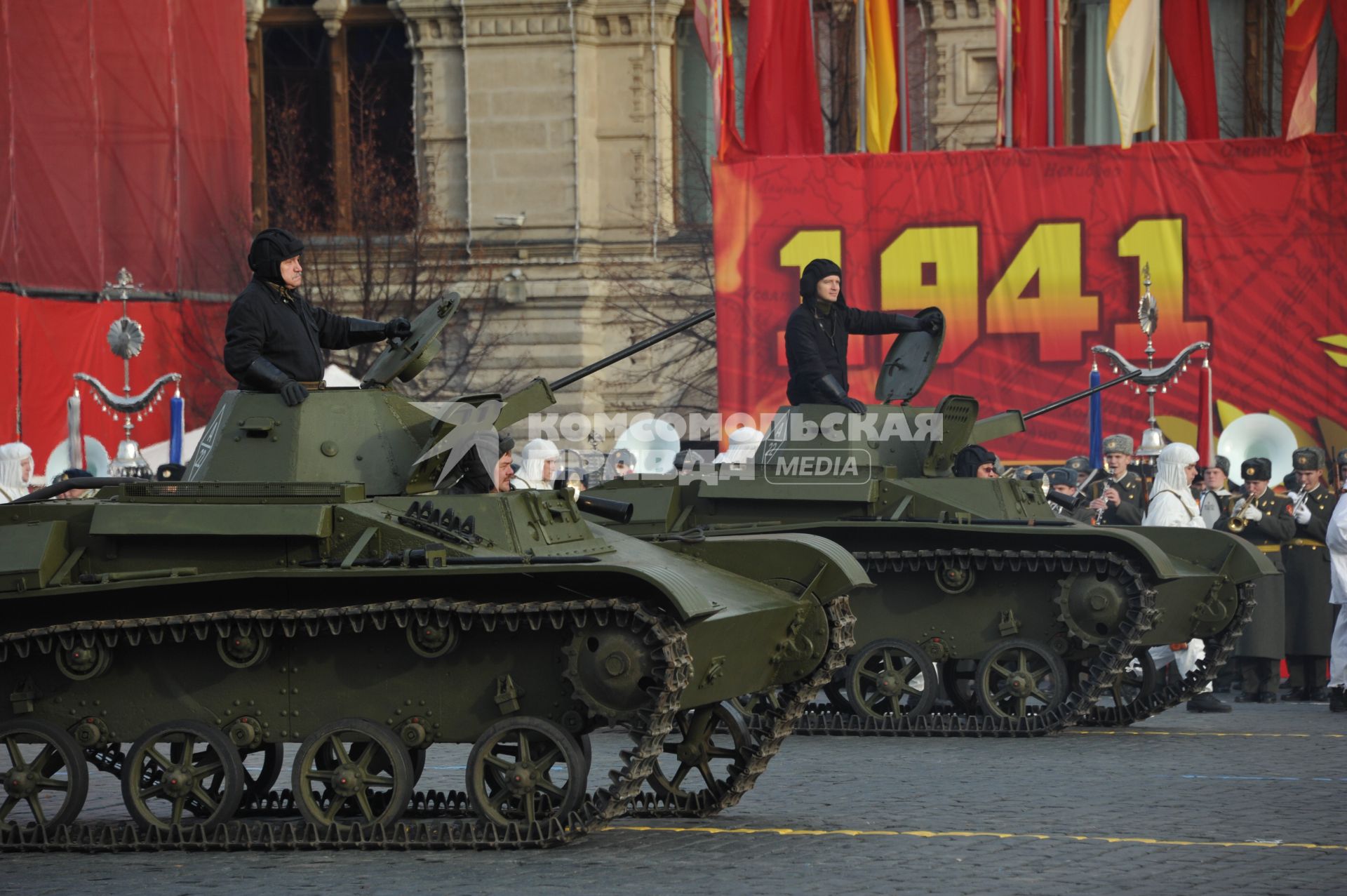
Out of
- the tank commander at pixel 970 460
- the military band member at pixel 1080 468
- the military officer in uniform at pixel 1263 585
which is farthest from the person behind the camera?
the military band member at pixel 1080 468

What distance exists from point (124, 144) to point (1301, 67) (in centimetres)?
1643

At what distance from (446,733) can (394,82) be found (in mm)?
29399

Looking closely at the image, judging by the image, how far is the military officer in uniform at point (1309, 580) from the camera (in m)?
20.2

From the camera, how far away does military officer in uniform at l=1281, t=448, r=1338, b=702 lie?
795 inches

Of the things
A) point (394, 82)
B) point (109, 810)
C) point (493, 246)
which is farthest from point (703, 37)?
point (109, 810)

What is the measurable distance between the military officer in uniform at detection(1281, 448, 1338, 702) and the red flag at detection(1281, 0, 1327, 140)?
7874 millimetres

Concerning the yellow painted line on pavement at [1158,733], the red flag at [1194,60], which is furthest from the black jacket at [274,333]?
the red flag at [1194,60]

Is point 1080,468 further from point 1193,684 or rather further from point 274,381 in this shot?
point 274,381

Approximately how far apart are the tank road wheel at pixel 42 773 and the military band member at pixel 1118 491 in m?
11.0

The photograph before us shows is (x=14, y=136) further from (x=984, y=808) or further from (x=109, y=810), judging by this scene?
(x=984, y=808)

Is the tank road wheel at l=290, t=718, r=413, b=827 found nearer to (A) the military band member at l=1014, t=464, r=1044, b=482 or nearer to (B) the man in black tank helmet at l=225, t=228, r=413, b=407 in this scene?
(B) the man in black tank helmet at l=225, t=228, r=413, b=407

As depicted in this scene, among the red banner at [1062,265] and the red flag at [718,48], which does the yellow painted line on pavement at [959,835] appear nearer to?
the red banner at [1062,265]

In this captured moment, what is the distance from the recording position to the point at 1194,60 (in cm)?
2969

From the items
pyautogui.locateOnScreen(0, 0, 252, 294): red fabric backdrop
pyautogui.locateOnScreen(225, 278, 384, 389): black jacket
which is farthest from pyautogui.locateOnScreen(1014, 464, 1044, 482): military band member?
pyautogui.locateOnScreen(0, 0, 252, 294): red fabric backdrop
